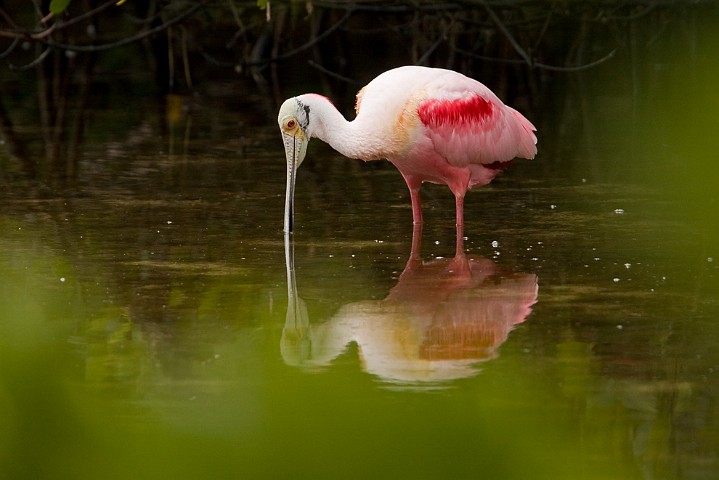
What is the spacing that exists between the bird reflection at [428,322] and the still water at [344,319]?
0.02m

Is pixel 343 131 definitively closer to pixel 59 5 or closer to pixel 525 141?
pixel 525 141

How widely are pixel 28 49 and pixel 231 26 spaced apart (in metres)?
4.17

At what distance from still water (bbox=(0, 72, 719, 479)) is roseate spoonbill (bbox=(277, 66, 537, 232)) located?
31 centimetres

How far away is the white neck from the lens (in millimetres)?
6043

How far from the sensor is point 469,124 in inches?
246

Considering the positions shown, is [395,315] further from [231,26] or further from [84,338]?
[231,26]

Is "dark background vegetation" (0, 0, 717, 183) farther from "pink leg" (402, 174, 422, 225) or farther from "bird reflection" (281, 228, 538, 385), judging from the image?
"bird reflection" (281, 228, 538, 385)

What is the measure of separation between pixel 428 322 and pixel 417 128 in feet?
6.00

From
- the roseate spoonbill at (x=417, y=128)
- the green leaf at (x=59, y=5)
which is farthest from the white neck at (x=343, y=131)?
the green leaf at (x=59, y=5)

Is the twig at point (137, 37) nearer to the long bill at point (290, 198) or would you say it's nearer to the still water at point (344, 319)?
the still water at point (344, 319)

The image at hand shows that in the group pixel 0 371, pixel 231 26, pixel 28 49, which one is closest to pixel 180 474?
pixel 0 371

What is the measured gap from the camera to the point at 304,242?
6078mm

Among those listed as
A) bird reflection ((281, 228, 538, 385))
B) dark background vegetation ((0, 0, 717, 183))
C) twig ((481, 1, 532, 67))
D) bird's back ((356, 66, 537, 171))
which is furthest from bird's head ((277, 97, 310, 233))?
twig ((481, 1, 532, 67))

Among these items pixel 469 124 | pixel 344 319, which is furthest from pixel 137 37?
pixel 344 319
